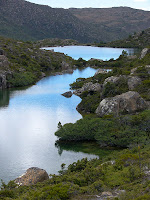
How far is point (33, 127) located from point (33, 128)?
515 millimetres

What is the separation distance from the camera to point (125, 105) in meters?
50.3

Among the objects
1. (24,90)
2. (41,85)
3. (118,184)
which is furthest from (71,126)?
(41,85)

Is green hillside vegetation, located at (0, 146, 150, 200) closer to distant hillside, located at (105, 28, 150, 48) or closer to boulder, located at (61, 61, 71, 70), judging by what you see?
boulder, located at (61, 61, 71, 70)

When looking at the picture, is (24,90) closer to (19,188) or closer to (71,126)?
(71,126)

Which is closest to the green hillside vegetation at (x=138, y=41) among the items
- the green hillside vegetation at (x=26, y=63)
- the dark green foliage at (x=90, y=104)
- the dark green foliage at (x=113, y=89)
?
the green hillside vegetation at (x=26, y=63)

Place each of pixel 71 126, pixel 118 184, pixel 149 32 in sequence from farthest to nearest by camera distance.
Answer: pixel 149 32, pixel 71 126, pixel 118 184

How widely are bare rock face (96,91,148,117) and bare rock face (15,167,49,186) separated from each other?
2236cm

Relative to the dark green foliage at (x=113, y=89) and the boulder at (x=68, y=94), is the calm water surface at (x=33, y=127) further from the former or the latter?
the dark green foliage at (x=113, y=89)

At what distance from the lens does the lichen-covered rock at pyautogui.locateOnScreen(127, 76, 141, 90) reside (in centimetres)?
6033

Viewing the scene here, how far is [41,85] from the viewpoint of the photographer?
8944 centimetres

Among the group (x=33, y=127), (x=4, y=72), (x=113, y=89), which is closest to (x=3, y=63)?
(x=4, y=72)

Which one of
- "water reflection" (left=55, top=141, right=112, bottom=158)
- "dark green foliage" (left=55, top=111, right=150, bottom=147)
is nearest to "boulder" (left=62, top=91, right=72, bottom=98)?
"dark green foliage" (left=55, top=111, right=150, bottom=147)

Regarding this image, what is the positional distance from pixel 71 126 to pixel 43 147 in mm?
4741

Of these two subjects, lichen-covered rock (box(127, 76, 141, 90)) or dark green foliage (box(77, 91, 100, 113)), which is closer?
dark green foliage (box(77, 91, 100, 113))
